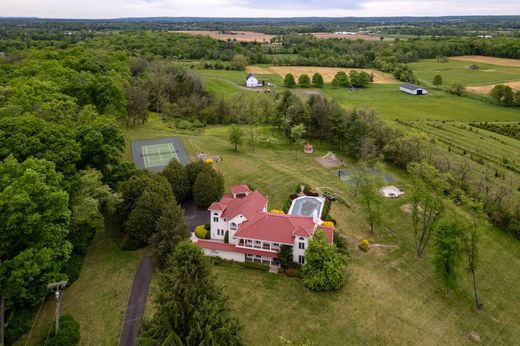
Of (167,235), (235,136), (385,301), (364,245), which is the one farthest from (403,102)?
(167,235)

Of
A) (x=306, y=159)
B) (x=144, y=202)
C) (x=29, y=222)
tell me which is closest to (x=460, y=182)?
(x=306, y=159)

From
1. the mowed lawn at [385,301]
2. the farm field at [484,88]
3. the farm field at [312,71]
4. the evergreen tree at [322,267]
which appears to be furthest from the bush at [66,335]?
the farm field at [484,88]

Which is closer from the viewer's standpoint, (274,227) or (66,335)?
(66,335)

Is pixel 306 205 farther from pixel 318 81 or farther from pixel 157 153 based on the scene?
pixel 318 81

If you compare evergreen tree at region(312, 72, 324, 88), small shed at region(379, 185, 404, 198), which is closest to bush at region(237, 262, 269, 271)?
small shed at region(379, 185, 404, 198)

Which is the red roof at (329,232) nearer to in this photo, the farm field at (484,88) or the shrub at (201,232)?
the shrub at (201,232)

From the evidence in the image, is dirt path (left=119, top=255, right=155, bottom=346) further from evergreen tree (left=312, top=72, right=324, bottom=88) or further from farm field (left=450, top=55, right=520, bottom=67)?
farm field (left=450, top=55, right=520, bottom=67)
